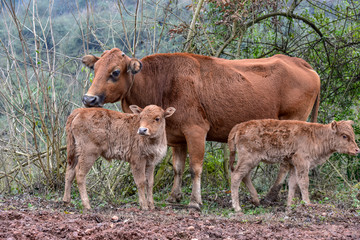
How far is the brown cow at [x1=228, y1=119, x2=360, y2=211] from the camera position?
7.23 m

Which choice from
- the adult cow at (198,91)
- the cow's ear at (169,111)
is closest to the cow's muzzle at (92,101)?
the adult cow at (198,91)

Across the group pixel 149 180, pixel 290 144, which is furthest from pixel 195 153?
pixel 290 144

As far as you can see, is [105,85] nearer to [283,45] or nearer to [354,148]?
[354,148]

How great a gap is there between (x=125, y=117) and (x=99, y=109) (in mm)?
419

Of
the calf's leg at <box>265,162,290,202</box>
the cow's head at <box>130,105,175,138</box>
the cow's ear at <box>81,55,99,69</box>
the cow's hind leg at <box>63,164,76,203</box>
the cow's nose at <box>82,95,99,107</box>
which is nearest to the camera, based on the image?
the cow's head at <box>130,105,175,138</box>

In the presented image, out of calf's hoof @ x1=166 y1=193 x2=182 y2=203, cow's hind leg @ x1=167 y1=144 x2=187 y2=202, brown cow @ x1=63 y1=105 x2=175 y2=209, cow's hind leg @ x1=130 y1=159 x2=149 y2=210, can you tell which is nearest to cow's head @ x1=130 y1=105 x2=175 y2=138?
brown cow @ x1=63 y1=105 x2=175 y2=209

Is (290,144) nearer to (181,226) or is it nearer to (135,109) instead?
(135,109)

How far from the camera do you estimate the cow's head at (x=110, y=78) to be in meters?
7.29

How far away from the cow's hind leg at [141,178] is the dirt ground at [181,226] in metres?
0.40

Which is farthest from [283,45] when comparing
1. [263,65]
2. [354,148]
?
[354,148]

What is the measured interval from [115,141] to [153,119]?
0.68 meters

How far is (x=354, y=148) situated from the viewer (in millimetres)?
7363

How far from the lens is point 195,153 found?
7715 millimetres

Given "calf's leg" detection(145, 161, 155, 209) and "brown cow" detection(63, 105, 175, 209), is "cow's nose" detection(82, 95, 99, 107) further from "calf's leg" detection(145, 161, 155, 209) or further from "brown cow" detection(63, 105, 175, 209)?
"calf's leg" detection(145, 161, 155, 209)
